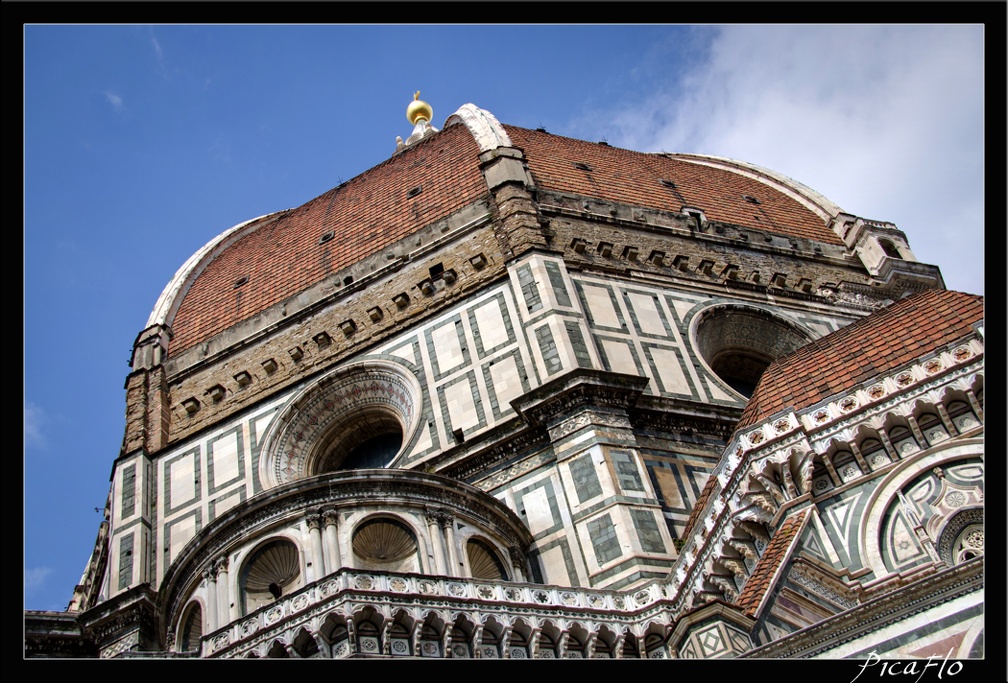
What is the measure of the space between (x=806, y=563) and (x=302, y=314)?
51.9 feet

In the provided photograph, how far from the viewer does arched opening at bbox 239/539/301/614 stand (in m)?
18.8

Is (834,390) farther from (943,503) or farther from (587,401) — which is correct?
(587,401)

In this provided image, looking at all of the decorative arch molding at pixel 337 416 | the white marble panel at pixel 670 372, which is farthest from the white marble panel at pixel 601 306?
the decorative arch molding at pixel 337 416

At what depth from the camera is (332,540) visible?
18.5 meters

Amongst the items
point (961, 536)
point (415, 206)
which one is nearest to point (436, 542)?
point (961, 536)

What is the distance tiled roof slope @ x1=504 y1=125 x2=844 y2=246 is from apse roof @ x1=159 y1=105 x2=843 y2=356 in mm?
43

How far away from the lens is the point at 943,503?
573 inches

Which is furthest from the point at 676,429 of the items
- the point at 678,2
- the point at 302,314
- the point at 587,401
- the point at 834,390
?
the point at 678,2

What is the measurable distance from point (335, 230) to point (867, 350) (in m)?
16.9

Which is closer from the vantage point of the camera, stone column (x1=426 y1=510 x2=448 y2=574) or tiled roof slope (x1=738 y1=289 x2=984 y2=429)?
tiled roof slope (x1=738 y1=289 x2=984 y2=429)

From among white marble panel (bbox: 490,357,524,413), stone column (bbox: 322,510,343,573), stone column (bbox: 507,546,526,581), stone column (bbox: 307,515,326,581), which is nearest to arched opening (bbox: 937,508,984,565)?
stone column (bbox: 507,546,526,581)

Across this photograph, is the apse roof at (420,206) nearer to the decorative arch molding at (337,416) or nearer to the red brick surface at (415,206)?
the red brick surface at (415,206)

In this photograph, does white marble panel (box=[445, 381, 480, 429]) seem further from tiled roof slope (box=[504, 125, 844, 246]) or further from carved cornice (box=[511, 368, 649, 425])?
tiled roof slope (box=[504, 125, 844, 246])
